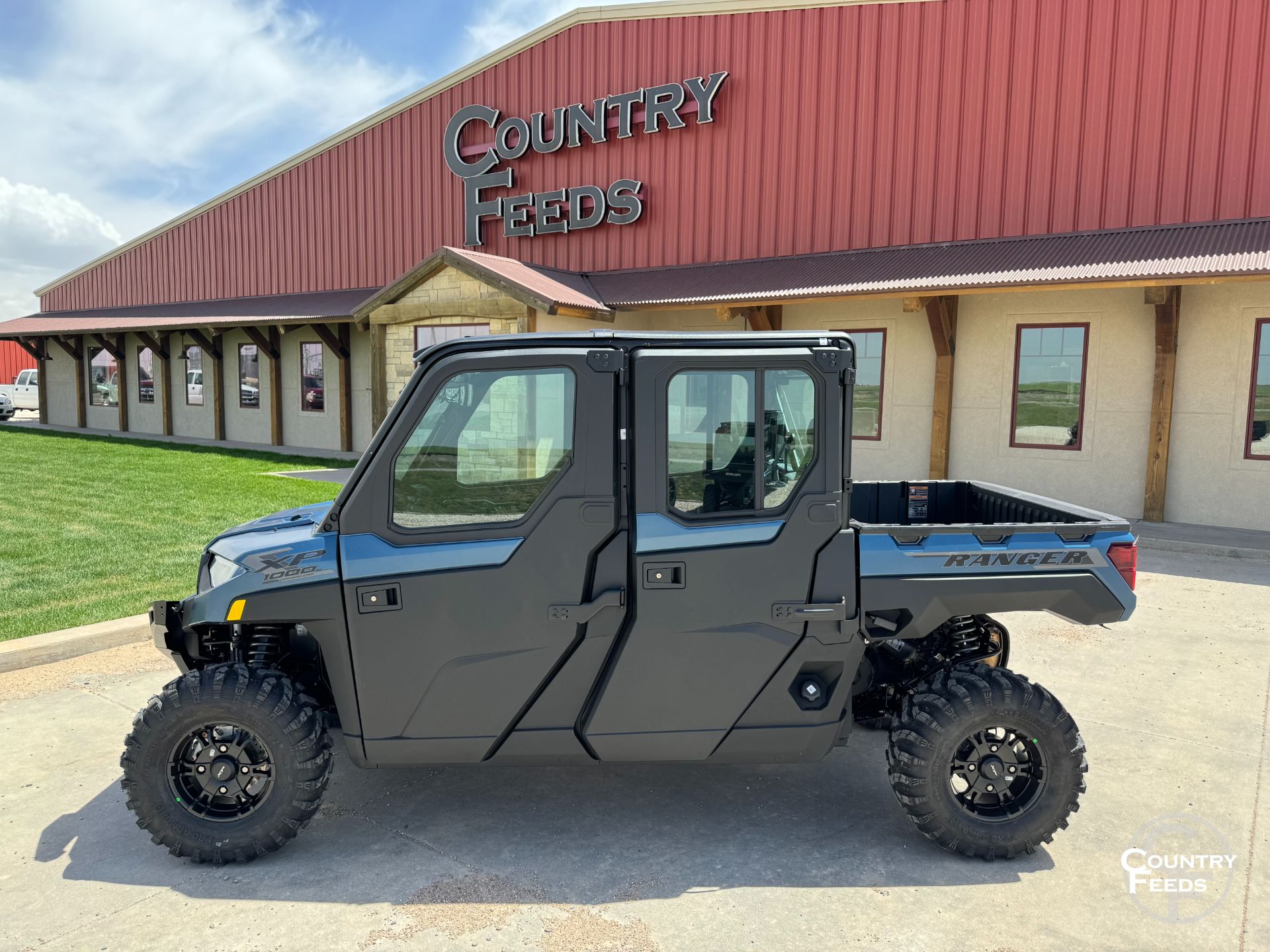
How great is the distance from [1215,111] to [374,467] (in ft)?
44.5

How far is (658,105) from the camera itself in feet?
56.3

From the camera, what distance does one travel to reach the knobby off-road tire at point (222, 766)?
3.41m

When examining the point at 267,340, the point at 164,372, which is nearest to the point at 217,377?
the point at 164,372

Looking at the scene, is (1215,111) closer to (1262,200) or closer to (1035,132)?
(1262,200)

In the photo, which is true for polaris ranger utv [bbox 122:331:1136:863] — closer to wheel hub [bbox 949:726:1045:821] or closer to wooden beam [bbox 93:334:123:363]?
wheel hub [bbox 949:726:1045:821]

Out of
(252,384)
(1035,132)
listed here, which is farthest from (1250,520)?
(252,384)

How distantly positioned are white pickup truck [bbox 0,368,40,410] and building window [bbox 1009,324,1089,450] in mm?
41197

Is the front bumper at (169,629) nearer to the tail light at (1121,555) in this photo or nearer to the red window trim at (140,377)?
the tail light at (1121,555)

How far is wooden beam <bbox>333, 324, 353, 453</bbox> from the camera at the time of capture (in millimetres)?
21281

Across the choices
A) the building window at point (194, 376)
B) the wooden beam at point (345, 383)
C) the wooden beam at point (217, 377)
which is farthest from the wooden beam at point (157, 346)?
the wooden beam at point (345, 383)

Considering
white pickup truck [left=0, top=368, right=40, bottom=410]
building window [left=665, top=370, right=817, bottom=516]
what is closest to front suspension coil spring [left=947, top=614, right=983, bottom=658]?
building window [left=665, top=370, right=817, bottom=516]

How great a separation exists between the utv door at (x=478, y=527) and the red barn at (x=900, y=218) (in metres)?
10.2

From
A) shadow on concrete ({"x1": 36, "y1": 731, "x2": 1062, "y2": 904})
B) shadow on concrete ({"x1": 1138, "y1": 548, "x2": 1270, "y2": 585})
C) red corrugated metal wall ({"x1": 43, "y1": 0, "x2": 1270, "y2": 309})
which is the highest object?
red corrugated metal wall ({"x1": 43, "y1": 0, "x2": 1270, "y2": 309})

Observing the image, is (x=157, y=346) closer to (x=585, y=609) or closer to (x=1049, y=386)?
(x=1049, y=386)
